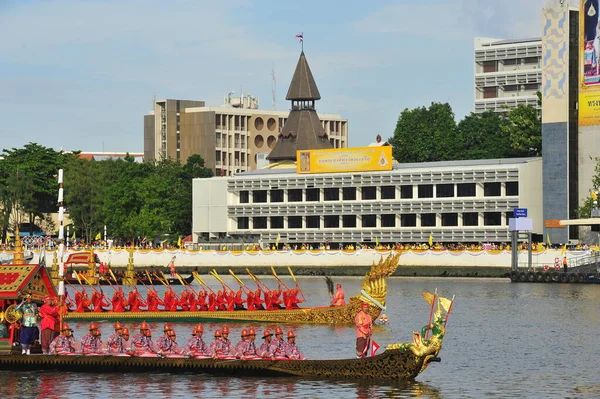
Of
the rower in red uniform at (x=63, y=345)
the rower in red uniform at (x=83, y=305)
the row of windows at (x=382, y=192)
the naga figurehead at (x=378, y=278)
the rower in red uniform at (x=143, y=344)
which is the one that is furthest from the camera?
the row of windows at (x=382, y=192)

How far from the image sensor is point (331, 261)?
4663 inches

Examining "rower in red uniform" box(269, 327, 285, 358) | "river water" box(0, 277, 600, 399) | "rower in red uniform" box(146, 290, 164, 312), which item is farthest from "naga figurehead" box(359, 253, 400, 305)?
"rower in red uniform" box(269, 327, 285, 358)

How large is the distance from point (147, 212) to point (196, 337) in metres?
105

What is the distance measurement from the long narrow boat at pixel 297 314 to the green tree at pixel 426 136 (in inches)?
4003

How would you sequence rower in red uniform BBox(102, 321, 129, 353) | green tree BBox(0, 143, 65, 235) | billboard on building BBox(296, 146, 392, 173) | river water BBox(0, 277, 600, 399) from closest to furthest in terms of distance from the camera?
river water BBox(0, 277, 600, 399)
rower in red uniform BBox(102, 321, 129, 353)
billboard on building BBox(296, 146, 392, 173)
green tree BBox(0, 143, 65, 235)

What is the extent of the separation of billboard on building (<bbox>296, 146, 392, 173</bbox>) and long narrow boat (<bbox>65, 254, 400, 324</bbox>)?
225 ft

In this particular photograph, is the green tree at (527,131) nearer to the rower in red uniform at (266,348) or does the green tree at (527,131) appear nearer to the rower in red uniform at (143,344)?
the rower in red uniform at (143,344)

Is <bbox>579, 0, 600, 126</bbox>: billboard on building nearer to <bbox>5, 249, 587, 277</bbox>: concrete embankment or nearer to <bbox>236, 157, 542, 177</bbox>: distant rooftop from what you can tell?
<bbox>236, 157, 542, 177</bbox>: distant rooftop

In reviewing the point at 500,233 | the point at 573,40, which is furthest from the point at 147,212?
the point at 573,40

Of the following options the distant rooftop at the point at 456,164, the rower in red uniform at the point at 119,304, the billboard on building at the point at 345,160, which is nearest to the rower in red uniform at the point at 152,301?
the rower in red uniform at the point at 119,304

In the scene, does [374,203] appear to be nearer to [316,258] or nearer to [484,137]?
[316,258]

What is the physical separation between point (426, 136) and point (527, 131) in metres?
21.3

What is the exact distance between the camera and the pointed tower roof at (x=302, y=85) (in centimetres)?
15250

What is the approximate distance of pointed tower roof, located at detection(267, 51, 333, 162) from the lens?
150m
